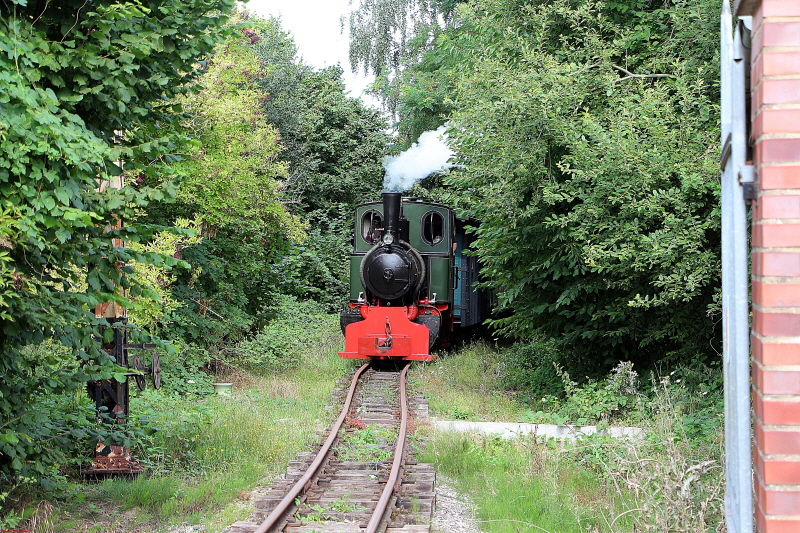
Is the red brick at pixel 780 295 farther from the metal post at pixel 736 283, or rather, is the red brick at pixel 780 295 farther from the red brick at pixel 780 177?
the red brick at pixel 780 177

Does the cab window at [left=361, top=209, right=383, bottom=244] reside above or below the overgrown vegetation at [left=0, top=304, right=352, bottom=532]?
above

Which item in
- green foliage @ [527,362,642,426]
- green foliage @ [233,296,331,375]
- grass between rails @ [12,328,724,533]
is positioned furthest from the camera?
green foliage @ [233,296,331,375]

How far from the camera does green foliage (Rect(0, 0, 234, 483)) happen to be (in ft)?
14.1

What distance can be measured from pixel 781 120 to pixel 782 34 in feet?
0.83

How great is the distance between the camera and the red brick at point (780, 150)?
227 cm

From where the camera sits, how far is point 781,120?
2.28 meters

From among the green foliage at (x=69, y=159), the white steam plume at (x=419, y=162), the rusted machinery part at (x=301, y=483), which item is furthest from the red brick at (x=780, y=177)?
the white steam plume at (x=419, y=162)

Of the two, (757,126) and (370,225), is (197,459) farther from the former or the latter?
(370,225)

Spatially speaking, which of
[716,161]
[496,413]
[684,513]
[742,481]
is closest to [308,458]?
[496,413]

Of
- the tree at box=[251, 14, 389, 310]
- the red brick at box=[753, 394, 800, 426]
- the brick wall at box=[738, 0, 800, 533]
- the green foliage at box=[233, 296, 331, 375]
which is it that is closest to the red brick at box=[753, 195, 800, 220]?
the brick wall at box=[738, 0, 800, 533]

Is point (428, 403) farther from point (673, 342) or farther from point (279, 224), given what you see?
point (279, 224)

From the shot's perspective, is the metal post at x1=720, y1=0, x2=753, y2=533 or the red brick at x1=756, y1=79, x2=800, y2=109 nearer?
the red brick at x1=756, y1=79, x2=800, y2=109

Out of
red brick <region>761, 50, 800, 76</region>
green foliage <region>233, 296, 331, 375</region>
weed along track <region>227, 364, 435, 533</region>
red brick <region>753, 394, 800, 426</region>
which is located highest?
red brick <region>761, 50, 800, 76</region>

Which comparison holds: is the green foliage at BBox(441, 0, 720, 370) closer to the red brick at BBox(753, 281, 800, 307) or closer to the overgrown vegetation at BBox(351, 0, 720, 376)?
the overgrown vegetation at BBox(351, 0, 720, 376)
